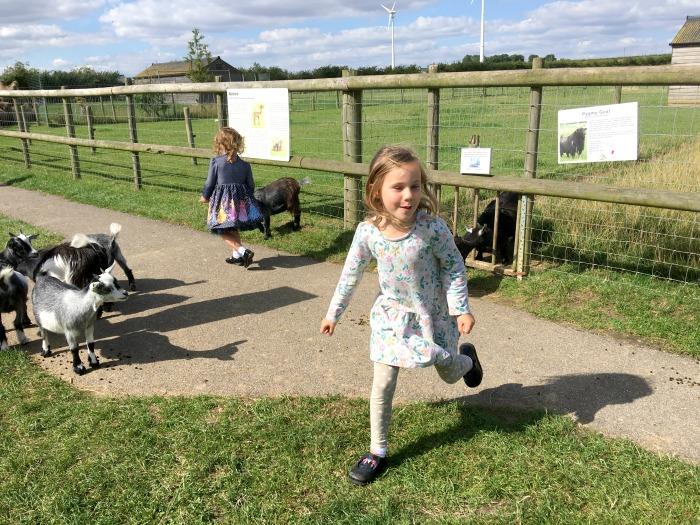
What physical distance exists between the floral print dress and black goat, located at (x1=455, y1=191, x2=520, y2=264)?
2.96 metres

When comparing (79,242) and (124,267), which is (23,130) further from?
(79,242)

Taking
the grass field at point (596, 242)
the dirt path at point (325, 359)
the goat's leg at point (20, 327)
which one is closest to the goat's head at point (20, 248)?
the goat's leg at point (20, 327)

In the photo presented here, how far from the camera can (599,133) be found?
5.08 metres

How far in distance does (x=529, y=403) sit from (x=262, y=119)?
18.3 ft

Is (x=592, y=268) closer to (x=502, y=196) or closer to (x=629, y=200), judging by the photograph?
(x=629, y=200)

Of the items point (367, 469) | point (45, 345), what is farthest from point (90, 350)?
point (367, 469)

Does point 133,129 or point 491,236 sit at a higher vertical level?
point 133,129

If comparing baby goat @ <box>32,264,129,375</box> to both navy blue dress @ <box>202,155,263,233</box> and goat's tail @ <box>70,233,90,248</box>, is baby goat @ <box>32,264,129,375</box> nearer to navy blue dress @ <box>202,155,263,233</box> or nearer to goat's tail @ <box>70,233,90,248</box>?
goat's tail @ <box>70,233,90,248</box>

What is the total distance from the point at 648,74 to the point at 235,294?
4.25 metres

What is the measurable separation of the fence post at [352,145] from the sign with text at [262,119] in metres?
0.91

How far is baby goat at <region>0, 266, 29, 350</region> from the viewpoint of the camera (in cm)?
472

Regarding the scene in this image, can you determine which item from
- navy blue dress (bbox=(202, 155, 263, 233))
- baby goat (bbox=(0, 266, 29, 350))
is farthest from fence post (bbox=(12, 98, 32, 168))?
baby goat (bbox=(0, 266, 29, 350))

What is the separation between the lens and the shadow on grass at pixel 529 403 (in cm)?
338

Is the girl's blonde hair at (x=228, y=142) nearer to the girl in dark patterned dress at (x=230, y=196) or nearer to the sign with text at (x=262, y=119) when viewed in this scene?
the girl in dark patterned dress at (x=230, y=196)
